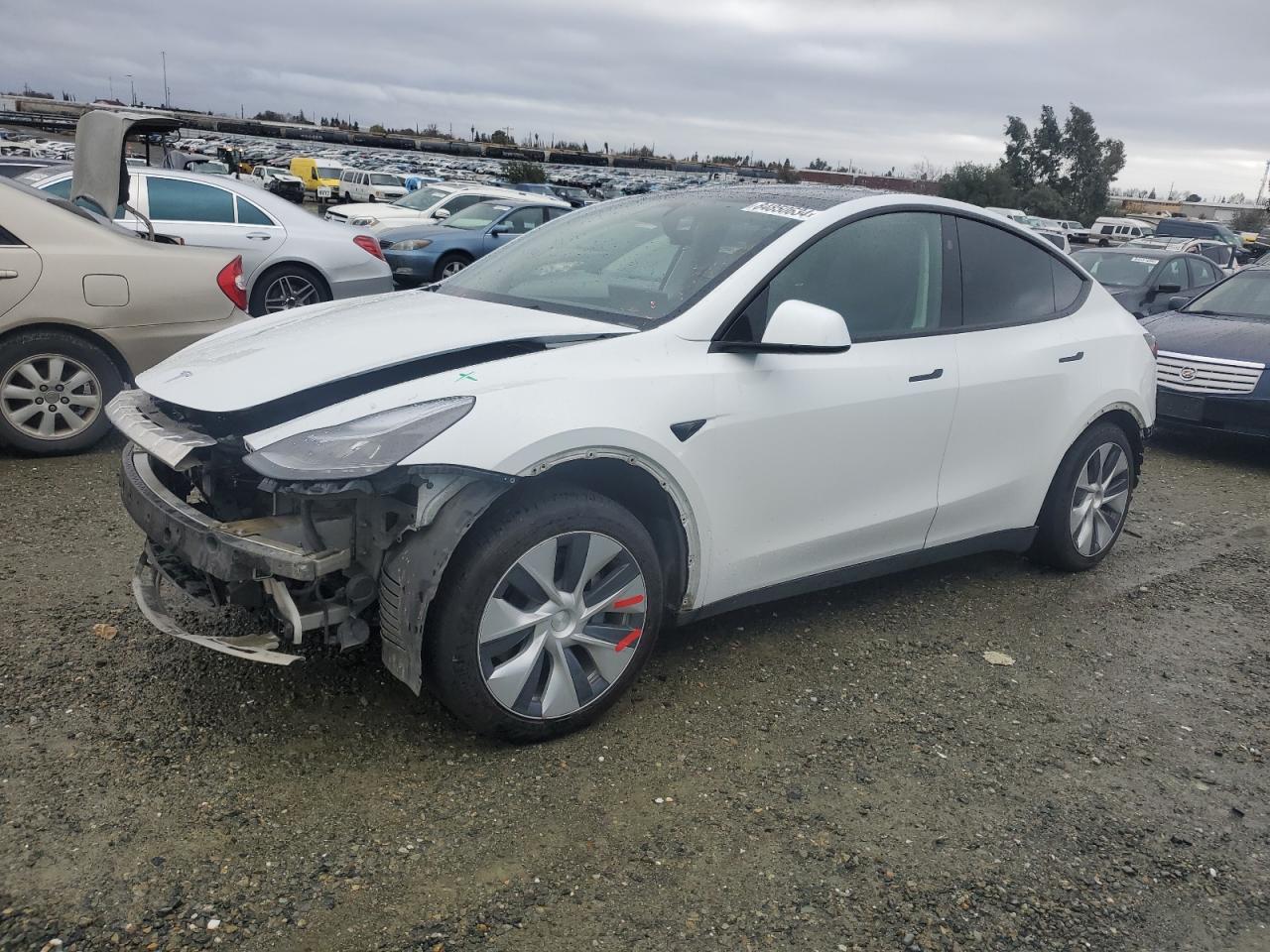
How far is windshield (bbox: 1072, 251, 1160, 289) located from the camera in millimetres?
12016

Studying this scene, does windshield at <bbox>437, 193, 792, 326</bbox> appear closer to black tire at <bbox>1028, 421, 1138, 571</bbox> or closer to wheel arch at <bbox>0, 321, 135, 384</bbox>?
black tire at <bbox>1028, 421, 1138, 571</bbox>

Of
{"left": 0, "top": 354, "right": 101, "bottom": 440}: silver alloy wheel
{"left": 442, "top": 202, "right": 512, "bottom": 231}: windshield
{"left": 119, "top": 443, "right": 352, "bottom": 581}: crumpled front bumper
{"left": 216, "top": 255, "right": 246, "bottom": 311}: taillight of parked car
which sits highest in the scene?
{"left": 216, "top": 255, "right": 246, "bottom": 311}: taillight of parked car

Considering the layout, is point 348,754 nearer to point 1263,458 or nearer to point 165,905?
point 165,905

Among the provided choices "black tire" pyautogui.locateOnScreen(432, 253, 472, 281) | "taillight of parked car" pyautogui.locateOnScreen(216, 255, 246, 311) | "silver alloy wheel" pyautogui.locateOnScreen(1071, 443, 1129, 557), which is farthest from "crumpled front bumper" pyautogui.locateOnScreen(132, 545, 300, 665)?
"black tire" pyautogui.locateOnScreen(432, 253, 472, 281)

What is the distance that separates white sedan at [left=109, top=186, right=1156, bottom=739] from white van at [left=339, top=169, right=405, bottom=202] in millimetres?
31638

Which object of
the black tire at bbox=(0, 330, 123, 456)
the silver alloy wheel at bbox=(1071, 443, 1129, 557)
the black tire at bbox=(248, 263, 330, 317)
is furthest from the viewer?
the black tire at bbox=(248, 263, 330, 317)

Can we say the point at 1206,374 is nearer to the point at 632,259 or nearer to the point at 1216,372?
the point at 1216,372

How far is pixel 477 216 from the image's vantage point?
1527 cm

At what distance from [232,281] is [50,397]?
116 cm

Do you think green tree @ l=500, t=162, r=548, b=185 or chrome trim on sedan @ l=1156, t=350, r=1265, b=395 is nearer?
chrome trim on sedan @ l=1156, t=350, r=1265, b=395

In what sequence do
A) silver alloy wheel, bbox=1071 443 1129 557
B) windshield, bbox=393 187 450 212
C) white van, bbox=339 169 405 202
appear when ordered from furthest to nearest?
white van, bbox=339 169 405 202 < windshield, bbox=393 187 450 212 < silver alloy wheel, bbox=1071 443 1129 557

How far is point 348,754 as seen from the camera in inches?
117

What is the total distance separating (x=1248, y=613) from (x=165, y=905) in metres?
4.56

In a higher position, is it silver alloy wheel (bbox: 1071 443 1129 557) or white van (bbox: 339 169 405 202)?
silver alloy wheel (bbox: 1071 443 1129 557)
